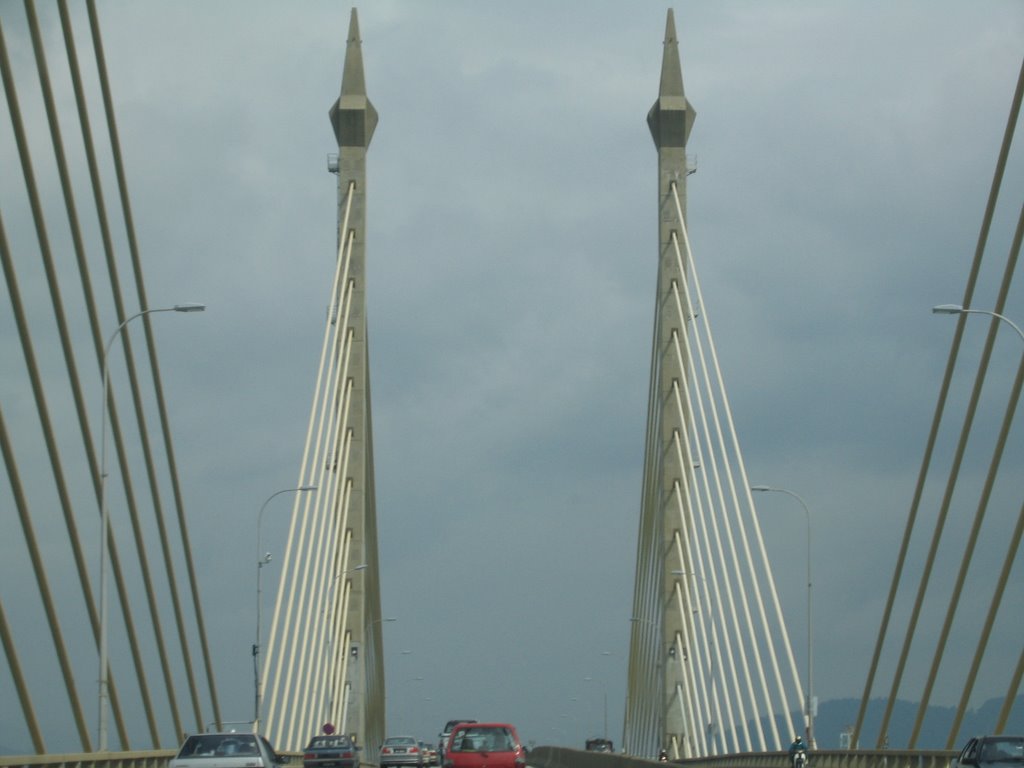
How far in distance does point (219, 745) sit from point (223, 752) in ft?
0.76

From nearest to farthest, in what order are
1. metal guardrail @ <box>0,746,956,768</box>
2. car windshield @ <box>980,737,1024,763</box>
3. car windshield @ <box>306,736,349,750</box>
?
car windshield @ <box>980,737,1024,763</box> → metal guardrail @ <box>0,746,956,768</box> → car windshield @ <box>306,736,349,750</box>

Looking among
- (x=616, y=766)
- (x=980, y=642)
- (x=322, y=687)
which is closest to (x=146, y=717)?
(x=616, y=766)

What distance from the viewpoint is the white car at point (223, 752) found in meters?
28.5

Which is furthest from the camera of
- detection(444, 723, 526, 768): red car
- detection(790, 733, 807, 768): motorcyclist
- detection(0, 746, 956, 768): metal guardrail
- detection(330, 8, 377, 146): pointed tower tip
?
detection(330, 8, 377, 146): pointed tower tip

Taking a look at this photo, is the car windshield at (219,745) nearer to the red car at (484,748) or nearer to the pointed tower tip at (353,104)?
the red car at (484,748)

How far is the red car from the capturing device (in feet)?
101

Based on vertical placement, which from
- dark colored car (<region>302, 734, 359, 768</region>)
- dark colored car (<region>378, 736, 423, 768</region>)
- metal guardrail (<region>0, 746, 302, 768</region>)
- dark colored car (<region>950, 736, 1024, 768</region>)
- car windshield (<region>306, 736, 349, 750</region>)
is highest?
dark colored car (<region>950, 736, 1024, 768</region>)

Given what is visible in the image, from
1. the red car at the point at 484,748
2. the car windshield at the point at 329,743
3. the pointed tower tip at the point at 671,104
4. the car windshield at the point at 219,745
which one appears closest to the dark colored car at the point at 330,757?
the car windshield at the point at 329,743

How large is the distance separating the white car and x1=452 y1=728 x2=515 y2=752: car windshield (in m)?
3.24

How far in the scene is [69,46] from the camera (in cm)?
3312

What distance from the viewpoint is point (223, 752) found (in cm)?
2898

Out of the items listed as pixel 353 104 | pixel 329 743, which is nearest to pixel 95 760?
pixel 329 743

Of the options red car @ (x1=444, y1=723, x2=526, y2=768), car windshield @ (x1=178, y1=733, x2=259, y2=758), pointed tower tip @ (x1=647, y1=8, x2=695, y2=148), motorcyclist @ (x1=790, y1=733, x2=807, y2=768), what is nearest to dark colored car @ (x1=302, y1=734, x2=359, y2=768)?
motorcyclist @ (x1=790, y1=733, x2=807, y2=768)

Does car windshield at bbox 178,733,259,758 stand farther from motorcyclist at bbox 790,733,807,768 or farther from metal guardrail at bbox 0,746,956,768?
motorcyclist at bbox 790,733,807,768
